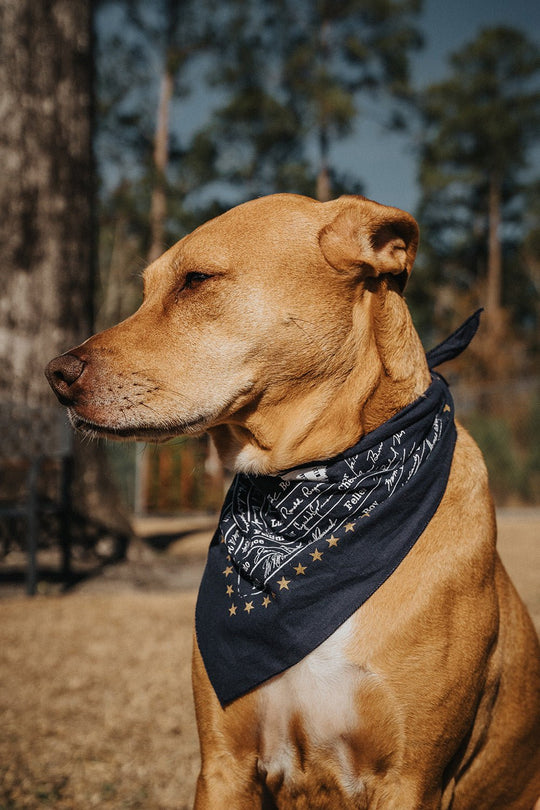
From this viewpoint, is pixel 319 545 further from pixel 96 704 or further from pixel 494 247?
pixel 494 247

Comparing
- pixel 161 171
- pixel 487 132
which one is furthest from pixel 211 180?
pixel 487 132

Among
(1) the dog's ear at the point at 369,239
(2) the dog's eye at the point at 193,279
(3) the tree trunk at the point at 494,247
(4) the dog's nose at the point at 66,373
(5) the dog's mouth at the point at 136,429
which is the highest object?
(1) the dog's ear at the point at 369,239

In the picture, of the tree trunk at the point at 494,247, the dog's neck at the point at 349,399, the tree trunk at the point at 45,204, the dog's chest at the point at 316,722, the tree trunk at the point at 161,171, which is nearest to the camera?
the dog's chest at the point at 316,722

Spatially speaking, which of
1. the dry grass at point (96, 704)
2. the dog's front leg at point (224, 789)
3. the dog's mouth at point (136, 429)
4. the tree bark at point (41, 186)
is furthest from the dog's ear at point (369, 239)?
the tree bark at point (41, 186)

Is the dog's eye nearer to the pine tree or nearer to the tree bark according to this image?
the tree bark

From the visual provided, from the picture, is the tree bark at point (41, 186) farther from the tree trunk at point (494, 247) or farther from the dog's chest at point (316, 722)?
the tree trunk at point (494, 247)

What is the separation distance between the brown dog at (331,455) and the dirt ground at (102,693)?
1.07 m

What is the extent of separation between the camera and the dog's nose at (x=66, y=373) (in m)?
1.99

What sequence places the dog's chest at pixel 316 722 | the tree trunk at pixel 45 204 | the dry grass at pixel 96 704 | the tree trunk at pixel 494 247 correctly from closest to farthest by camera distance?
the dog's chest at pixel 316 722, the dry grass at pixel 96 704, the tree trunk at pixel 45 204, the tree trunk at pixel 494 247

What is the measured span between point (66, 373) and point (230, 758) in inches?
48.3

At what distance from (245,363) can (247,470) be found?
Answer: 15.3 inches

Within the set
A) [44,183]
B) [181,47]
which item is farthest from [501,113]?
[44,183]

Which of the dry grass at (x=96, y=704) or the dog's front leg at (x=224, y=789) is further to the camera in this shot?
the dry grass at (x=96, y=704)

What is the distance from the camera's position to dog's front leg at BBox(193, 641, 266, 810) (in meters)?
1.93
